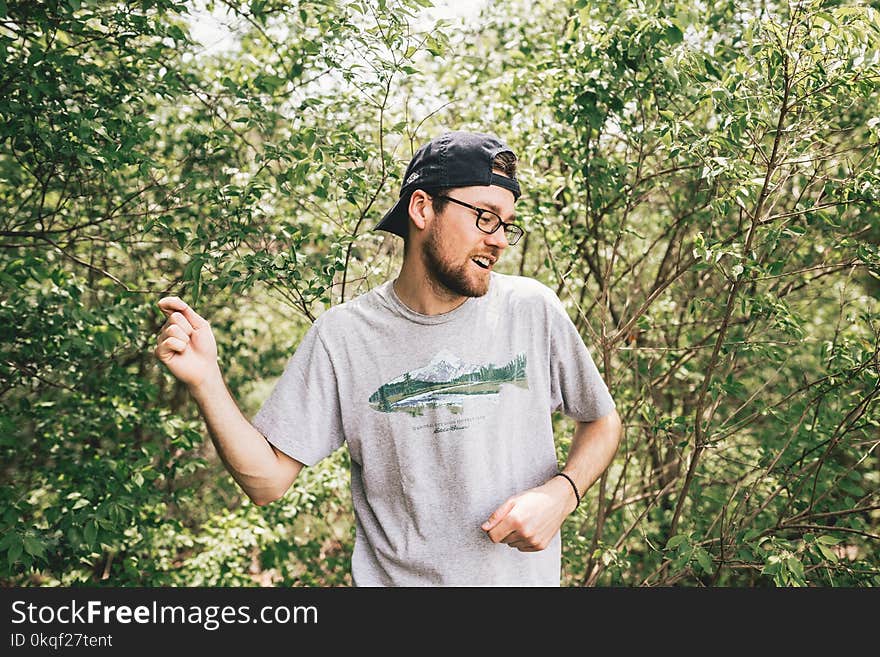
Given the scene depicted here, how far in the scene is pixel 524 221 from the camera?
3.15m

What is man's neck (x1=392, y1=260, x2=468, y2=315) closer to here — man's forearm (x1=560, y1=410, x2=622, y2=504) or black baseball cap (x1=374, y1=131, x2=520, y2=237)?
black baseball cap (x1=374, y1=131, x2=520, y2=237)

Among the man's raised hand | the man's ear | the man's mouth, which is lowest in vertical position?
the man's raised hand

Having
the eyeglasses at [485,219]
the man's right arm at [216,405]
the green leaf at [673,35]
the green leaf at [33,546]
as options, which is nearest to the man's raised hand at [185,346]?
the man's right arm at [216,405]

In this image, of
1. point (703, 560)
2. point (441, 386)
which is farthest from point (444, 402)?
point (703, 560)

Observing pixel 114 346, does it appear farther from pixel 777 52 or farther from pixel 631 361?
pixel 777 52

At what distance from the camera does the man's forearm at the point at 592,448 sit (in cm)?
210

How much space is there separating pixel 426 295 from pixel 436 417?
315 millimetres

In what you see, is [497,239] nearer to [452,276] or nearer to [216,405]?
[452,276]

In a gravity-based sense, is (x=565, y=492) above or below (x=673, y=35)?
below

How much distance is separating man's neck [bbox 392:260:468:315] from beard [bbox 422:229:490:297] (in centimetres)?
1

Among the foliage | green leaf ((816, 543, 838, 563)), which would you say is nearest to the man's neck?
the foliage

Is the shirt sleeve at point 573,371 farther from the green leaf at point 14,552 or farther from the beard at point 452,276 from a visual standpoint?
the green leaf at point 14,552

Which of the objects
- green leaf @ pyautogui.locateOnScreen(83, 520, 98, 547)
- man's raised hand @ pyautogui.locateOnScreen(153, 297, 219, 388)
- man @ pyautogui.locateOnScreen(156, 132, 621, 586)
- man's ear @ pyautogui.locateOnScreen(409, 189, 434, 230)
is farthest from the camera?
green leaf @ pyautogui.locateOnScreen(83, 520, 98, 547)

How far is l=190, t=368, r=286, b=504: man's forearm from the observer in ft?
6.03
